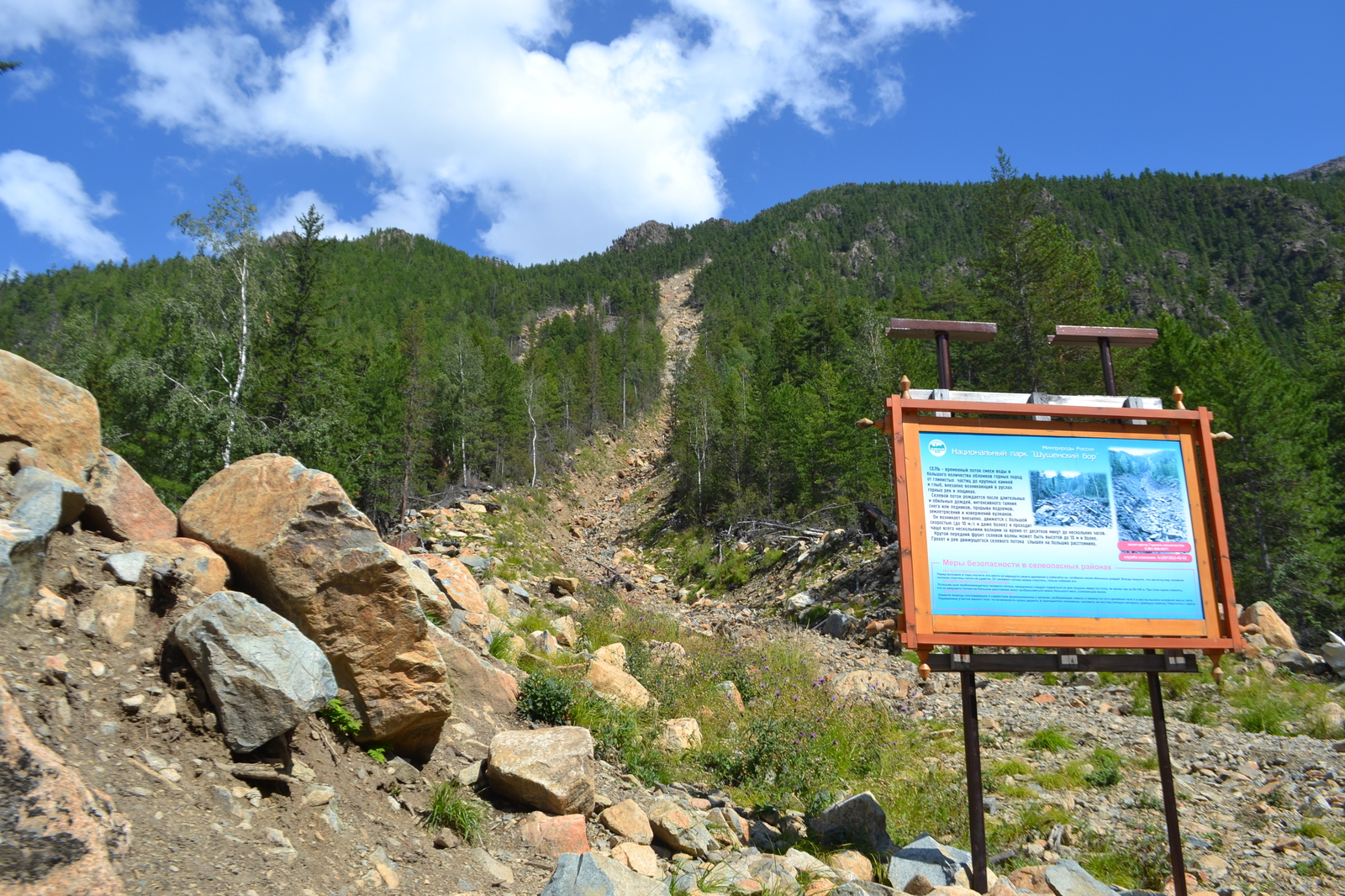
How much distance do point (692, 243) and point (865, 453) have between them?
395ft

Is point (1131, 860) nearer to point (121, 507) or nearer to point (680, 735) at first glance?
point (680, 735)

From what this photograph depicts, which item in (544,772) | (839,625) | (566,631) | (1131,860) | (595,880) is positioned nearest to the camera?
(595,880)

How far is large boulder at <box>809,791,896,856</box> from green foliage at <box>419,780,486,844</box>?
9.78 ft

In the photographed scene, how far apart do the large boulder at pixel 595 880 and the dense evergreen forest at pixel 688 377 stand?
17.8 m

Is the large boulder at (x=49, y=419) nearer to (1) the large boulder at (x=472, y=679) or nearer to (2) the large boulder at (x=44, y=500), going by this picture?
(2) the large boulder at (x=44, y=500)

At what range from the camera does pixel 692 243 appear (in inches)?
5468

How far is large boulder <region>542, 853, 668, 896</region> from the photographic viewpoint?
3.82 metres

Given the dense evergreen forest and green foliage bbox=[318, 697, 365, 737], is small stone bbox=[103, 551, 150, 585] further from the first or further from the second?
the dense evergreen forest

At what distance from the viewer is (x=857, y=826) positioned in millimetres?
5844

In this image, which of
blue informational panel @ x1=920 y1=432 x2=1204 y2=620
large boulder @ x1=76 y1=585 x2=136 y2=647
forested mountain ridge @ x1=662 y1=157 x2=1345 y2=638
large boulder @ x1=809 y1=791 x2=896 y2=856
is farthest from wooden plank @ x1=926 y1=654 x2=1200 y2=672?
forested mountain ridge @ x1=662 y1=157 x2=1345 y2=638

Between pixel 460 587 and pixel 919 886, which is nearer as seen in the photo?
pixel 919 886

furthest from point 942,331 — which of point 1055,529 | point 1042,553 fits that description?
point 1042,553

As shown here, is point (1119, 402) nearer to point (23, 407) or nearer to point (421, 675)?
point (421, 675)

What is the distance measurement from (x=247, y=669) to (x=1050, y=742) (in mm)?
9303
